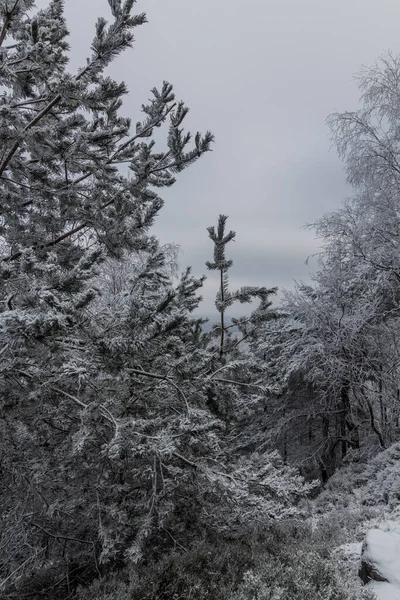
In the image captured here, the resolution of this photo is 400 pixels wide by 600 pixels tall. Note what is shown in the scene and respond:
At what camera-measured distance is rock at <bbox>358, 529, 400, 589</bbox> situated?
3318 mm

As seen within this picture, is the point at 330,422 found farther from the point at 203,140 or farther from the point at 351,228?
the point at 203,140

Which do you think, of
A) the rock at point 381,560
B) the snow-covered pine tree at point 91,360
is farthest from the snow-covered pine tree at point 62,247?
the rock at point 381,560

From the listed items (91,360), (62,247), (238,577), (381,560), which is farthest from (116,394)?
(381,560)

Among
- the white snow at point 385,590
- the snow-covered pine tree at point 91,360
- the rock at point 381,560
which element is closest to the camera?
the snow-covered pine tree at point 91,360

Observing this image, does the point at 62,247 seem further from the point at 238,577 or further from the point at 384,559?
the point at 384,559

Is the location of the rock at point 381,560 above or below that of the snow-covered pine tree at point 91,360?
below

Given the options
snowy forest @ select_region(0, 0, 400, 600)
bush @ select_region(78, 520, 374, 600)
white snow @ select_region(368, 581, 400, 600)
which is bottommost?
white snow @ select_region(368, 581, 400, 600)

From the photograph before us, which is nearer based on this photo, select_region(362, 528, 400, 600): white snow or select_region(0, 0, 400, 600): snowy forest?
select_region(0, 0, 400, 600): snowy forest

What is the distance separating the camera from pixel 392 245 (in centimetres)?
792

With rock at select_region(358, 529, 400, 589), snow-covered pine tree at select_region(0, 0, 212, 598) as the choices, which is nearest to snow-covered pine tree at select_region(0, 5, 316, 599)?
snow-covered pine tree at select_region(0, 0, 212, 598)

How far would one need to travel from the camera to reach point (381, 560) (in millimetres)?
3439

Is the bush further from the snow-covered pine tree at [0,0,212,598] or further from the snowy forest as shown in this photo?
the snow-covered pine tree at [0,0,212,598]

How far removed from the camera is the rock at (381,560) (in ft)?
10.9

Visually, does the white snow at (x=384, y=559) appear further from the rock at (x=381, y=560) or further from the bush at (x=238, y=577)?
the bush at (x=238, y=577)
